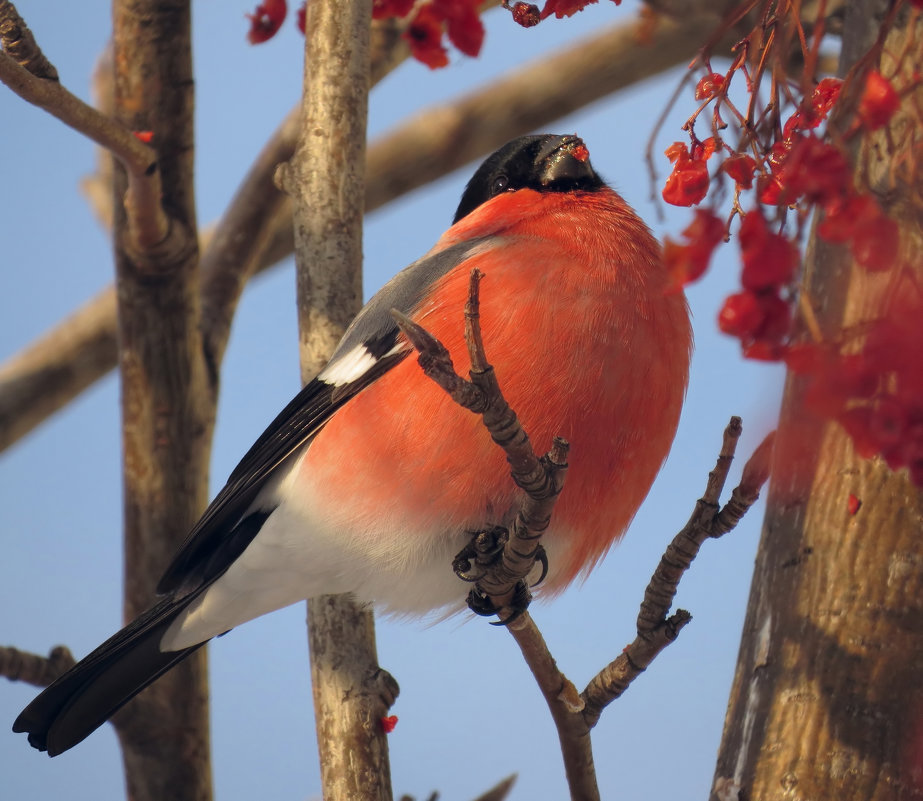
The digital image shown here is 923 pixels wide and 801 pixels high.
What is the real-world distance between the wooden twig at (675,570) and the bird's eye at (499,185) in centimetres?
151

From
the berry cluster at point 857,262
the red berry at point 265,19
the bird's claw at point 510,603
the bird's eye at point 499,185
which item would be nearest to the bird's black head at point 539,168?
the bird's eye at point 499,185

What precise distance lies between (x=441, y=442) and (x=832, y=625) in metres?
0.92

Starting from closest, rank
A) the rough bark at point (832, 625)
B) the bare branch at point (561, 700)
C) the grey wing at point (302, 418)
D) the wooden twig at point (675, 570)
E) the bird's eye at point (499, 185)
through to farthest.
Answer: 1. the wooden twig at point (675, 570)
2. the rough bark at point (832, 625)
3. the bare branch at point (561, 700)
4. the grey wing at point (302, 418)
5. the bird's eye at point (499, 185)

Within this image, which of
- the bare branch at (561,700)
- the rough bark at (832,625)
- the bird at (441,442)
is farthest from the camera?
the bird at (441,442)

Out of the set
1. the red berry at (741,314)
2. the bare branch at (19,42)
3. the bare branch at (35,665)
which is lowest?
the red berry at (741,314)

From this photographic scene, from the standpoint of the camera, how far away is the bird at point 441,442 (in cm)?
251

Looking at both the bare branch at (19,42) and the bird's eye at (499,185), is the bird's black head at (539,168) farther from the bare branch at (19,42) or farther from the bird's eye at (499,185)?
the bare branch at (19,42)

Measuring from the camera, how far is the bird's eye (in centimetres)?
333

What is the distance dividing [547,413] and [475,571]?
39cm

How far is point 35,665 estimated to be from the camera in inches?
120

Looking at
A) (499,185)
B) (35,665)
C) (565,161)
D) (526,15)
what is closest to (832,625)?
(526,15)

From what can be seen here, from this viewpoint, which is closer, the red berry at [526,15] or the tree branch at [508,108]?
the red berry at [526,15]

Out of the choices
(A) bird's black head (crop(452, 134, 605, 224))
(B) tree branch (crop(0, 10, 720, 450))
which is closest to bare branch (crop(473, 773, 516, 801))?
(A) bird's black head (crop(452, 134, 605, 224))

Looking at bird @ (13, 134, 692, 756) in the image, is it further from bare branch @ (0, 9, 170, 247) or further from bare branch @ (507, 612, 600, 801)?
bare branch @ (0, 9, 170, 247)
